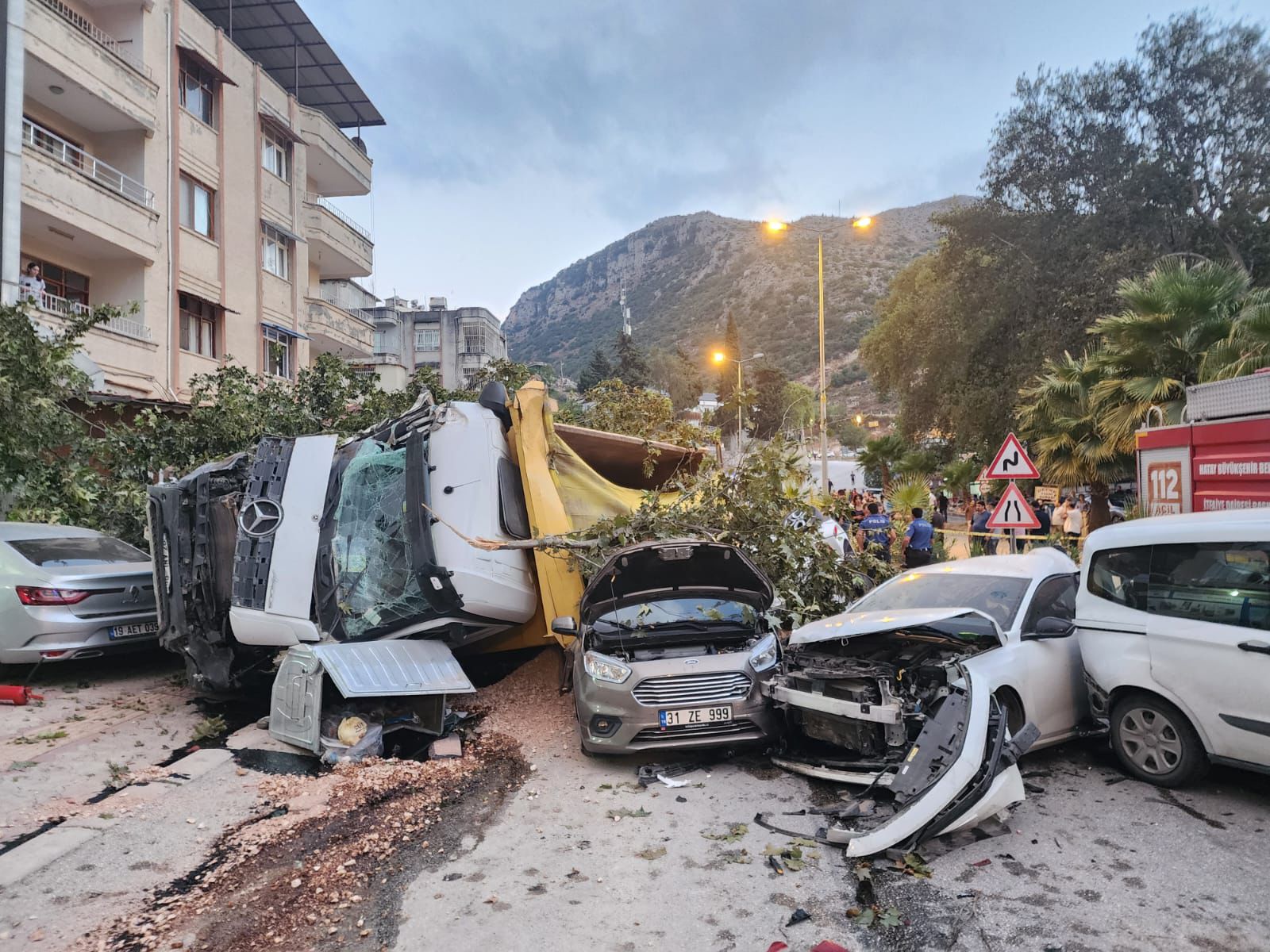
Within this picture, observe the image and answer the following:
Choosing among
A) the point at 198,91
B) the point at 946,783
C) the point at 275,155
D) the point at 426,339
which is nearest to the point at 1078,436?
the point at 946,783

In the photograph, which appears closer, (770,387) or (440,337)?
(440,337)

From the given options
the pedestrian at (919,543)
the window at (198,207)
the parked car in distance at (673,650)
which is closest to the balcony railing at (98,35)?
the window at (198,207)

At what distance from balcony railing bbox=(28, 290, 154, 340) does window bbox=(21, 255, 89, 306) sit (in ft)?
0.76

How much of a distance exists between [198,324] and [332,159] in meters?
8.59

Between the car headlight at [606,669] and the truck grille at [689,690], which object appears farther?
the car headlight at [606,669]

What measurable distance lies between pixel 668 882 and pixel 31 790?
4203mm

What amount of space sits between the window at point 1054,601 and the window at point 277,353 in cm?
1974

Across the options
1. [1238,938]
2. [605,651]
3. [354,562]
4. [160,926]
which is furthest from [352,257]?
[1238,938]

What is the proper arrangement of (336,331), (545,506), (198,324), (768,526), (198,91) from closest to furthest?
(545,506), (768,526), (198,324), (198,91), (336,331)

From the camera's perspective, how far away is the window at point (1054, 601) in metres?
5.49

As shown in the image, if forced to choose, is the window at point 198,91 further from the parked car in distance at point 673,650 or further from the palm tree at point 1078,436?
the palm tree at point 1078,436

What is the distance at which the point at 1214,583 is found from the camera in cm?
461

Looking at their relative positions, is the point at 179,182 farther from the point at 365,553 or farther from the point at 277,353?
the point at 365,553

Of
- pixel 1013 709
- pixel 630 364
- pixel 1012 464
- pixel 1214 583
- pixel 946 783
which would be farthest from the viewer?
pixel 630 364
